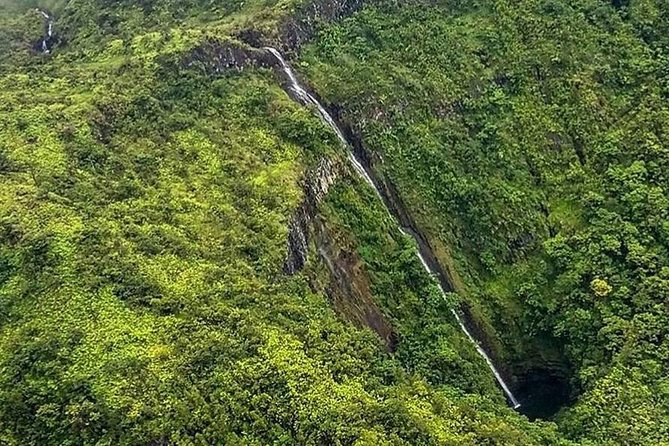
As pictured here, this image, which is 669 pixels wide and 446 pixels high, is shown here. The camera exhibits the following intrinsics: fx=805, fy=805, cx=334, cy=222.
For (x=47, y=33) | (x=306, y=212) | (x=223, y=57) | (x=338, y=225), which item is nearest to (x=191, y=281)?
(x=306, y=212)

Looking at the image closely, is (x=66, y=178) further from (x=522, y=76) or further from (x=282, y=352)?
(x=522, y=76)

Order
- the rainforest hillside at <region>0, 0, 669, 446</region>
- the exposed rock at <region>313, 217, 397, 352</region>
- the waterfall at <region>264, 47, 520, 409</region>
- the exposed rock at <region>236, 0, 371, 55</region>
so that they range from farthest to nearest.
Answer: the exposed rock at <region>236, 0, 371, 55</region> → the waterfall at <region>264, 47, 520, 409</region> → the exposed rock at <region>313, 217, 397, 352</region> → the rainforest hillside at <region>0, 0, 669, 446</region>

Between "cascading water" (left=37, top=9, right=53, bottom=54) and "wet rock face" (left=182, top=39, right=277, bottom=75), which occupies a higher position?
"wet rock face" (left=182, top=39, right=277, bottom=75)

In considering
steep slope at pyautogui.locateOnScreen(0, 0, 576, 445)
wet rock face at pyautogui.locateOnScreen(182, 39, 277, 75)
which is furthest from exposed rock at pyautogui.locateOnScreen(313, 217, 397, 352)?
wet rock face at pyautogui.locateOnScreen(182, 39, 277, 75)

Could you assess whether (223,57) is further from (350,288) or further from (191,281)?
(191,281)

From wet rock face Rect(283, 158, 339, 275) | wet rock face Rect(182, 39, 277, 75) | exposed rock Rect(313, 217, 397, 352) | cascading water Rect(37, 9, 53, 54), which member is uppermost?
wet rock face Rect(182, 39, 277, 75)

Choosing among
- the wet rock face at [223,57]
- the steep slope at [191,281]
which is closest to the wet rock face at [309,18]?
the steep slope at [191,281]

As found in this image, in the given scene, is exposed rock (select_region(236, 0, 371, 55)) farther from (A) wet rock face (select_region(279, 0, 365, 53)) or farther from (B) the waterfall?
(B) the waterfall
